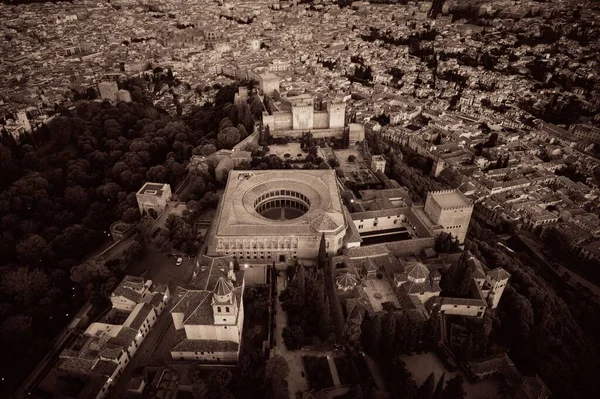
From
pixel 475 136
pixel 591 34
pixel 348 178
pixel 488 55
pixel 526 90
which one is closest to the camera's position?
pixel 348 178

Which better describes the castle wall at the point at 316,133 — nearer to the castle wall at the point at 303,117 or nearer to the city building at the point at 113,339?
the castle wall at the point at 303,117

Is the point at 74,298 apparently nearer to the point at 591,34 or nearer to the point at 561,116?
the point at 561,116

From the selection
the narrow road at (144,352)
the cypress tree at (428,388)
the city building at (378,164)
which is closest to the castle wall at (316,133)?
the city building at (378,164)

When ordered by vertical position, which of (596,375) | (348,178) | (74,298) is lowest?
(596,375)

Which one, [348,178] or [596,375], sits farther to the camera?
[348,178]

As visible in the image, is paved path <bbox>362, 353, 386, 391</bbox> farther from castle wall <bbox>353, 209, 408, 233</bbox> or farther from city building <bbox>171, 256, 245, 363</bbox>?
castle wall <bbox>353, 209, 408, 233</bbox>

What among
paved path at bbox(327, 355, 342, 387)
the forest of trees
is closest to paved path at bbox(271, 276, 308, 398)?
paved path at bbox(327, 355, 342, 387)

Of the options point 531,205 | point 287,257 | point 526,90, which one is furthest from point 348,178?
point 526,90
